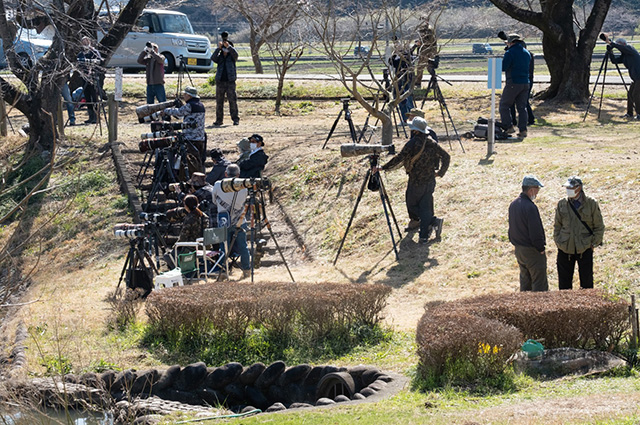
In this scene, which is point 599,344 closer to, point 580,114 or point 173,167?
point 173,167

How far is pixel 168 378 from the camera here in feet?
30.3

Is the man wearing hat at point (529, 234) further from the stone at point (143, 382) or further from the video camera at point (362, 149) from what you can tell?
the stone at point (143, 382)

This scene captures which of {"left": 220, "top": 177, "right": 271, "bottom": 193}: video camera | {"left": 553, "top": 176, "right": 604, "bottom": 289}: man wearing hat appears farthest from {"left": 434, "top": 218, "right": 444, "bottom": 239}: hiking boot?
{"left": 553, "top": 176, "right": 604, "bottom": 289}: man wearing hat

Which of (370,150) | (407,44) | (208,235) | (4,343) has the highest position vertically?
Answer: (407,44)

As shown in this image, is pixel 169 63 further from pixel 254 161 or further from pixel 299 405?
pixel 299 405

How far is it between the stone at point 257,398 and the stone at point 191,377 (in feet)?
1.63

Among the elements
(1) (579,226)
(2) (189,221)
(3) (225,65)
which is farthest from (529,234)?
(3) (225,65)

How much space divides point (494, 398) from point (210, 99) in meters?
19.1

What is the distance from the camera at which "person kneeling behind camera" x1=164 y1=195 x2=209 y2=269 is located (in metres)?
13.1

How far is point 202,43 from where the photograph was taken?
30125 millimetres

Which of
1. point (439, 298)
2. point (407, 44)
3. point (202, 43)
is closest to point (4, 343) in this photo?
point (439, 298)

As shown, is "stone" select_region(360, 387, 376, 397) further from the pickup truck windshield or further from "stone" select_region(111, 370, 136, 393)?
the pickup truck windshield

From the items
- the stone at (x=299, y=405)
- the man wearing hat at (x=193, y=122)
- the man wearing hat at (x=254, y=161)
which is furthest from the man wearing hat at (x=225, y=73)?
the stone at (x=299, y=405)

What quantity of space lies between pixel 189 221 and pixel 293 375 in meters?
4.63
